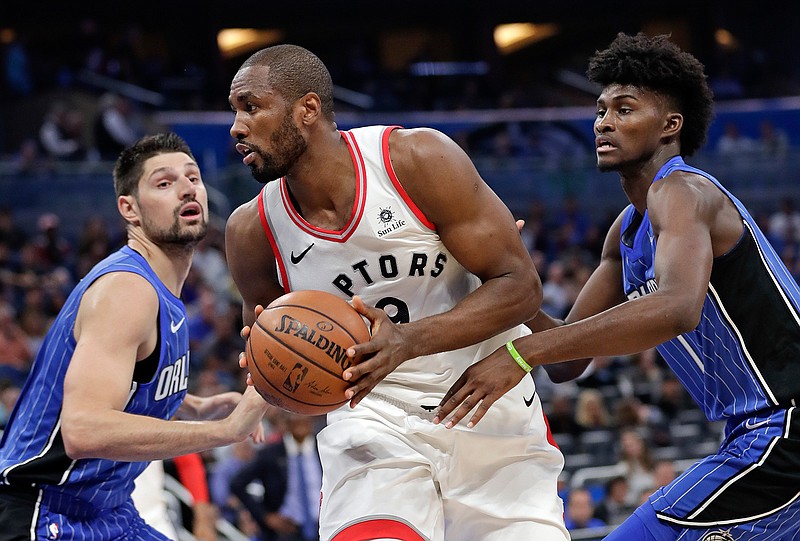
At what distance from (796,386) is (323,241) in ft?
5.66

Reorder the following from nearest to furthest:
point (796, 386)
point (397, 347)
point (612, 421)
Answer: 1. point (397, 347)
2. point (796, 386)
3. point (612, 421)

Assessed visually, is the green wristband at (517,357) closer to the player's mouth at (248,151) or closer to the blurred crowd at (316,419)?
the player's mouth at (248,151)

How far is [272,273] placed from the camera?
13.4 feet

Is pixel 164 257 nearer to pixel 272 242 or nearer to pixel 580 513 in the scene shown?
pixel 272 242

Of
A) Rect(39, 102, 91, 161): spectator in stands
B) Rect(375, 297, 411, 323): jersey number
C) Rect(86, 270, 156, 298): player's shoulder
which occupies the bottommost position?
Rect(375, 297, 411, 323): jersey number

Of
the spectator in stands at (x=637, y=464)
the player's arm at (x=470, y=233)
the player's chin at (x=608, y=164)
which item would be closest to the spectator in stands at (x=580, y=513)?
the spectator in stands at (x=637, y=464)

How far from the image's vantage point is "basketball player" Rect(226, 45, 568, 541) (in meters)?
3.62

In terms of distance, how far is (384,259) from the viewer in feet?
12.2

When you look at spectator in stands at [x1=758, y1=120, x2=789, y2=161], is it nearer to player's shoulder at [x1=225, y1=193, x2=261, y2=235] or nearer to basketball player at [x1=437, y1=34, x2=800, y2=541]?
basketball player at [x1=437, y1=34, x2=800, y2=541]

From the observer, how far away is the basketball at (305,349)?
10.5ft

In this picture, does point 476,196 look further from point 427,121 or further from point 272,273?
point 427,121

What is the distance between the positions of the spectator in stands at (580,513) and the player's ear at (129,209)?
5.07 m

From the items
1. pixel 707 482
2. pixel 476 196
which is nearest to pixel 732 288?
pixel 707 482

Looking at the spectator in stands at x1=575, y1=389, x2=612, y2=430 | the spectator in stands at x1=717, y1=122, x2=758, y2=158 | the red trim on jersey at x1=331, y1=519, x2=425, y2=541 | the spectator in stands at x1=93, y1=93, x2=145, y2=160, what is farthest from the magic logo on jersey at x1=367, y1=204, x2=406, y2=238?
the spectator in stands at x1=717, y1=122, x2=758, y2=158
